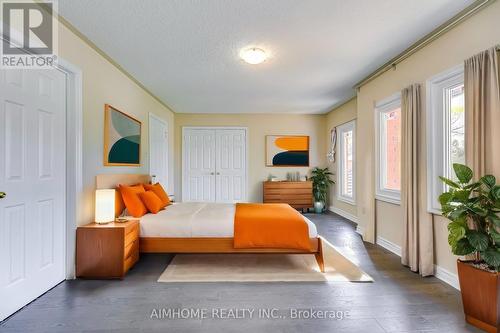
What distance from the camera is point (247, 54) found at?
304 centimetres

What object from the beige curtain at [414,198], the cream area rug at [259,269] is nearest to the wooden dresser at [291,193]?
the cream area rug at [259,269]

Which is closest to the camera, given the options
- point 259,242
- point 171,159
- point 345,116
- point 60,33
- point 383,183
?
point 60,33

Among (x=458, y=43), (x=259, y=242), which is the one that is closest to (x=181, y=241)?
(x=259, y=242)

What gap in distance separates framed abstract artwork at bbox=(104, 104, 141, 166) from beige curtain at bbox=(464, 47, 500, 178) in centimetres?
378

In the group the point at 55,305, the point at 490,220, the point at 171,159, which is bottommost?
the point at 55,305

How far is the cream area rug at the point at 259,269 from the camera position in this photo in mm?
2650

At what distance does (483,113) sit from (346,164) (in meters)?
3.82

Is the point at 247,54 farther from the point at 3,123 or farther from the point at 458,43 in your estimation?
the point at 3,123

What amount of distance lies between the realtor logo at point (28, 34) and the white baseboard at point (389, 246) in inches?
173

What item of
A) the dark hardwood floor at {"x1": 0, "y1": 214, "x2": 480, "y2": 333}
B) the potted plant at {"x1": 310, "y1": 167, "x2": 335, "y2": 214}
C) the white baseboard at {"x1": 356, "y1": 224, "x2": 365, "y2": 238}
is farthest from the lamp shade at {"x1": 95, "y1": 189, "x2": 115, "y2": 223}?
the potted plant at {"x1": 310, "y1": 167, "x2": 335, "y2": 214}

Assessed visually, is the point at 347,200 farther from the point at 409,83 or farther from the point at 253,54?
the point at 253,54

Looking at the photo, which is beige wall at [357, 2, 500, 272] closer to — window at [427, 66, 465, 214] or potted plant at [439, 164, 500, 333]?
window at [427, 66, 465, 214]

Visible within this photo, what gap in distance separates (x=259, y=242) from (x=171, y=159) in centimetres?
417

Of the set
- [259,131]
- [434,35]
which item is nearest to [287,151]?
[259,131]
